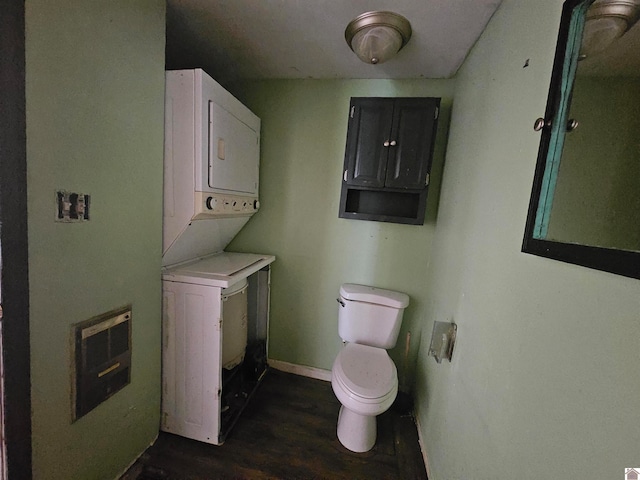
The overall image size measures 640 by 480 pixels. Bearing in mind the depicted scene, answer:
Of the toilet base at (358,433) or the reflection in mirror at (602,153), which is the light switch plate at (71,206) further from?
the toilet base at (358,433)

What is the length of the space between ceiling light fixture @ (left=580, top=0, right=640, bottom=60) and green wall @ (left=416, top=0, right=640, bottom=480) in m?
0.11

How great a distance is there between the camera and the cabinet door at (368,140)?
1616 mm

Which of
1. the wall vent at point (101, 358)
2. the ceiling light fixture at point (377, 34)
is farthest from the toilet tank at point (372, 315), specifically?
the ceiling light fixture at point (377, 34)

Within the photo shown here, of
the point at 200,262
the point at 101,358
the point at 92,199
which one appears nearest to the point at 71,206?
the point at 92,199

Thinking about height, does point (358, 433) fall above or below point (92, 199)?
below

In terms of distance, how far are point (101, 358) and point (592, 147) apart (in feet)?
5.75

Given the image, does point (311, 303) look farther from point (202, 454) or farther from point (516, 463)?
point (516, 463)

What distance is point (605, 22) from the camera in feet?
1.84

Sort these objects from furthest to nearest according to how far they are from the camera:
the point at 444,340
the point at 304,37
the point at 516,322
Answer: the point at 304,37 < the point at 444,340 < the point at 516,322

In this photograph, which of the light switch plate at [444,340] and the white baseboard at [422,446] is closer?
the light switch plate at [444,340]

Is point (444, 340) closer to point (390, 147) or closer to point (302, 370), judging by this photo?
point (390, 147)

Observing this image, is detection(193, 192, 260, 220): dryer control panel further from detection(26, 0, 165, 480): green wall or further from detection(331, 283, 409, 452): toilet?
detection(331, 283, 409, 452): toilet

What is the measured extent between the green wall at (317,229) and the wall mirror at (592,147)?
1.17 metres

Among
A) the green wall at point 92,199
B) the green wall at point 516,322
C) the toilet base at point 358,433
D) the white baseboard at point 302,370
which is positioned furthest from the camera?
the white baseboard at point 302,370
